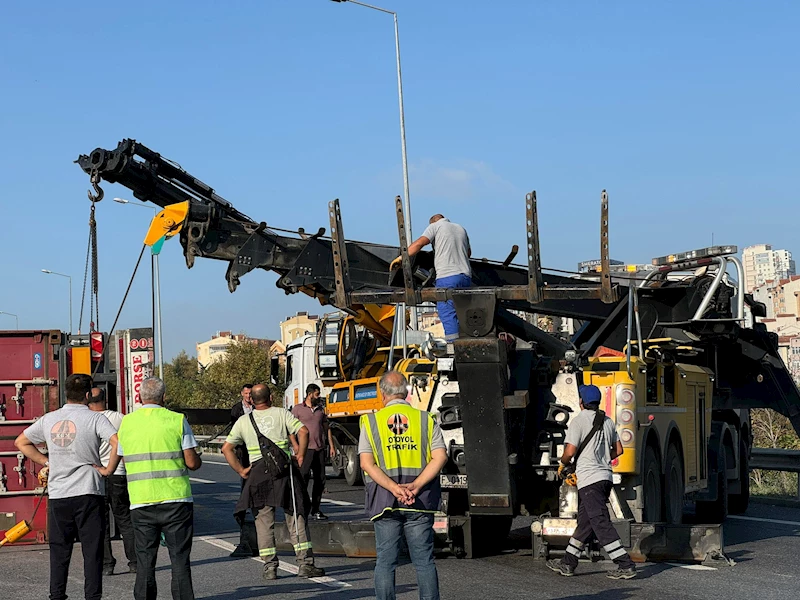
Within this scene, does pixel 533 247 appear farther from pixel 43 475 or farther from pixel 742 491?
pixel 742 491

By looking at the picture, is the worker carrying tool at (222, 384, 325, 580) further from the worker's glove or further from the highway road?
the worker's glove

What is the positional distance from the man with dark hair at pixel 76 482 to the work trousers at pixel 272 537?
203 cm

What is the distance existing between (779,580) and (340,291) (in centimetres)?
454

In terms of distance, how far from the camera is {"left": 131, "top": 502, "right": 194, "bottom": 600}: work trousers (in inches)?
325

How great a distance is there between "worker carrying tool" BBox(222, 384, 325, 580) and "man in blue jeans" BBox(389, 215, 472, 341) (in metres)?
1.75

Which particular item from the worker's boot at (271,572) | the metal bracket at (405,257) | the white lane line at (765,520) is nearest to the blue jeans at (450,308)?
the metal bracket at (405,257)

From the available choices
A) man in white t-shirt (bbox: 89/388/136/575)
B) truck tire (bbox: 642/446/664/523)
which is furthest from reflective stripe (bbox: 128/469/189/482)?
truck tire (bbox: 642/446/664/523)

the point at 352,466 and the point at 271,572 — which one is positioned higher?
the point at 352,466

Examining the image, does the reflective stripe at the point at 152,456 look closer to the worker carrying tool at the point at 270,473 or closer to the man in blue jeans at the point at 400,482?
the man in blue jeans at the point at 400,482

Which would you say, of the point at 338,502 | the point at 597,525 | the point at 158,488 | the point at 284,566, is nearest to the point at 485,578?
the point at 597,525

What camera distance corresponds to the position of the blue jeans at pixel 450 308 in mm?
11031

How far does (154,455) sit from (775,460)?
12.0 meters

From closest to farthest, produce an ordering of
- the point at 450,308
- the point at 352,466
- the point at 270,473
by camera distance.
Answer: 1. the point at 270,473
2. the point at 450,308
3. the point at 352,466

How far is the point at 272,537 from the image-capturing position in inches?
423
